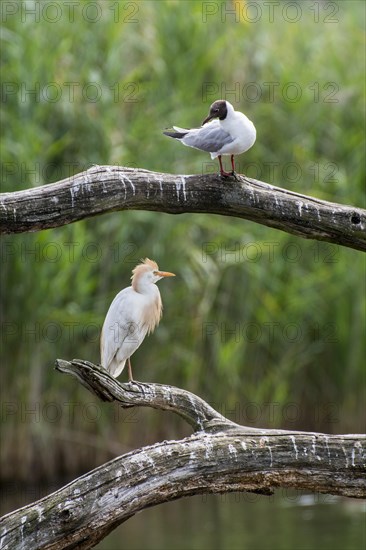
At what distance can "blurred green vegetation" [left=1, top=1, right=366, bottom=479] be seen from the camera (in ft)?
25.4

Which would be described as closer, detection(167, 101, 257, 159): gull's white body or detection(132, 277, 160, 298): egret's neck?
detection(167, 101, 257, 159): gull's white body

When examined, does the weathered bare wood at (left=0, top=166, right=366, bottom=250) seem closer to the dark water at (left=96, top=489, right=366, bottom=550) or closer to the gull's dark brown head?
the gull's dark brown head

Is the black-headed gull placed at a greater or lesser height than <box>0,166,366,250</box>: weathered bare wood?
greater

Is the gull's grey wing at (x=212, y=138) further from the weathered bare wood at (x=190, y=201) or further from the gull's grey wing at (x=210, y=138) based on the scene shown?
the weathered bare wood at (x=190, y=201)

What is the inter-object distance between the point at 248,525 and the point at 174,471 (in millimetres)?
3687

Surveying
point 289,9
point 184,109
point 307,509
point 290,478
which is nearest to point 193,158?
point 184,109

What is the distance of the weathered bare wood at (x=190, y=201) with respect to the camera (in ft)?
13.3

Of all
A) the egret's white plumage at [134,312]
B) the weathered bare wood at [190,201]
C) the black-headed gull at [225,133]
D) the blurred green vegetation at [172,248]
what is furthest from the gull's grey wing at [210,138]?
the blurred green vegetation at [172,248]

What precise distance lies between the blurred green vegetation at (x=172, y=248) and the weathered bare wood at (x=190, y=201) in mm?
3312

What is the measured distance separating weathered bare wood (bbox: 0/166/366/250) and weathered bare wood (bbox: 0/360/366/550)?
595 millimetres

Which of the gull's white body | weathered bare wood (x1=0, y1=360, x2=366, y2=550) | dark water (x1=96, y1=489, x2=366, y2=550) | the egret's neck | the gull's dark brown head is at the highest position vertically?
the gull's dark brown head

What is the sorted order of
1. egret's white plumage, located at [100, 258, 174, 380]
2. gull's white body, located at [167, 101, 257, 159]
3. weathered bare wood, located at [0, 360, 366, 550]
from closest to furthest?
weathered bare wood, located at [0, 360, 366, 550], gull's white body, located at [167, 101, 257, 159], egret's white plumage, located at [100, 258, 174, 380]

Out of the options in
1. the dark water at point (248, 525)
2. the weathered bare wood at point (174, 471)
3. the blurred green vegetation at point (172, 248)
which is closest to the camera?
the weathered bare wood at point (174, 471)

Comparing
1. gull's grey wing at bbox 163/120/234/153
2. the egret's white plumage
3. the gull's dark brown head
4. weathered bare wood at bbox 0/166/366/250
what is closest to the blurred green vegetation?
the egret's white plumage
